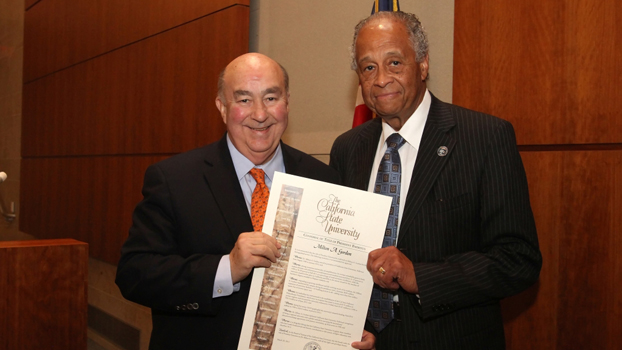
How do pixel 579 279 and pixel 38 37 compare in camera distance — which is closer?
pixel 579 279

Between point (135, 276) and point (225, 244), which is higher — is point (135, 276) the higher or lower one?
the lower one

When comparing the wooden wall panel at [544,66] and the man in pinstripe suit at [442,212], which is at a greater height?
the wooden wall panel at [544,66]

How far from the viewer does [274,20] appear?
14.1 feet

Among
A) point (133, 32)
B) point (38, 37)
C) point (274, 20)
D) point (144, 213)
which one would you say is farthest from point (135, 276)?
point (38, 37)

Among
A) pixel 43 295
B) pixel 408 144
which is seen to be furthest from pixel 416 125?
pixel 43 295

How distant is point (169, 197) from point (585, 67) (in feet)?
5.83

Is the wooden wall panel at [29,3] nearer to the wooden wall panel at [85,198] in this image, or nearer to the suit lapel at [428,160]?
the wooden wall panel at [85,198]

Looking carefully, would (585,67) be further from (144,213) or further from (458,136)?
(144,213)

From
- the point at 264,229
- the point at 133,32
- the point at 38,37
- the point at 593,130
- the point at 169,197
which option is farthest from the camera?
the point at 38,37

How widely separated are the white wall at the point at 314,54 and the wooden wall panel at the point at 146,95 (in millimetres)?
245

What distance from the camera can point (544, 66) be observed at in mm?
2387

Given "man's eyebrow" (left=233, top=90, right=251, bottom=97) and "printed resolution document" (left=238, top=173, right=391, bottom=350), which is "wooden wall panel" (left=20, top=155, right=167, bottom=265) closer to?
"man's eyebrow" (left=233, top=90, right=251, bottom=97)

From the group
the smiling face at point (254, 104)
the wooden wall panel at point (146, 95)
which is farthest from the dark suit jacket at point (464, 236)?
the wooden wall panel at point (146, 95)

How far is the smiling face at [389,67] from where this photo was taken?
1.87m
